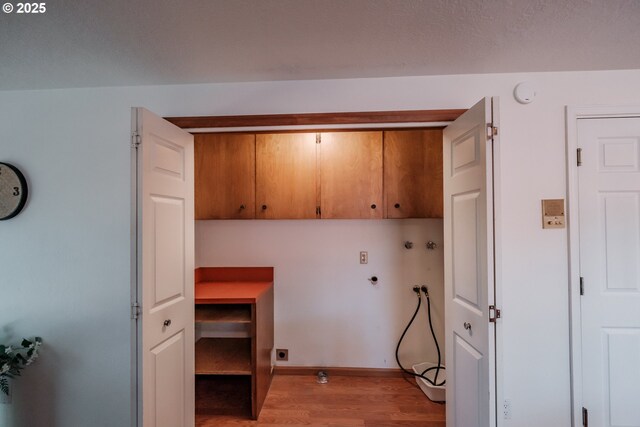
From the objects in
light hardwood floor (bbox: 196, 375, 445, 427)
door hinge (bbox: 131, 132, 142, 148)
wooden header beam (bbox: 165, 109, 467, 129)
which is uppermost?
wooden header beam (bbox: 165, 109, 467, 129)

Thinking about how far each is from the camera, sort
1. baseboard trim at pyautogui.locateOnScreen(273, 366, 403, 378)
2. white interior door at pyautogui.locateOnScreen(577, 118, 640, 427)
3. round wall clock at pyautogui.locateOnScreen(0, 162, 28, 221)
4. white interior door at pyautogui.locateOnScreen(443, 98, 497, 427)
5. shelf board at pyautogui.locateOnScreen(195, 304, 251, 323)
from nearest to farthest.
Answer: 1. white interior door at pyautogui.locateOnScreen(443, 98, 497, 427)
2. white interior door at pyautogui.locateOnScreen(577, 118, 640, 427)
3. round wall clock at pyautogui.locateOnScreen(0, 162, 28, 221)
4. shelf board at pyautogui.locateOnScreen(195, 304, 251, 323)
5. baseboard trim at pyautogui.locateOnScreen(273, 366, 403, 378)

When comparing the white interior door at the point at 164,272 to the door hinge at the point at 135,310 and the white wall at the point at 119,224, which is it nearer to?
the door hinge at the point at 135,310

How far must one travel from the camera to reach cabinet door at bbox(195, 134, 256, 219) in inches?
93.5

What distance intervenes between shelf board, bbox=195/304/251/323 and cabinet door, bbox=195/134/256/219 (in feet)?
2.58

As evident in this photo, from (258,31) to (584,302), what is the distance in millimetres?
2176

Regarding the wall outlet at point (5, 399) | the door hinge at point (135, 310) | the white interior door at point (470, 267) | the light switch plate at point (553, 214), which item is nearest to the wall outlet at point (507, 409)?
the white interior door at point (470, 267)

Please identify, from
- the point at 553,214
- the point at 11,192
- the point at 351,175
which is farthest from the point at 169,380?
the point at 553,214

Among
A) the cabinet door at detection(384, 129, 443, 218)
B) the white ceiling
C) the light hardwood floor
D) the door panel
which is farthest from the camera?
the cabinet door at detection(384, 129, 443, 218)

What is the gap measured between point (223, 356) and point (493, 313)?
2.04m

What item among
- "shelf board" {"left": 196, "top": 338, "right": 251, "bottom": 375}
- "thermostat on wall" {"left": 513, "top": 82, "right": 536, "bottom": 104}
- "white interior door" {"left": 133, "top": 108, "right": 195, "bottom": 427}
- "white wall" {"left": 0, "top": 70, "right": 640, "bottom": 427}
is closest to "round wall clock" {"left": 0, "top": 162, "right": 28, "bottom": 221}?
"white wall" {"left": 0, "top": 70, "right": 640, "bottom": 427}

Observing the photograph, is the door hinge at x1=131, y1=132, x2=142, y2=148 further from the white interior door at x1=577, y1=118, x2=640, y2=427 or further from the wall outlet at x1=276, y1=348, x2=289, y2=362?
the white interior door at x1=577, y1=118, x2=640, y2=427

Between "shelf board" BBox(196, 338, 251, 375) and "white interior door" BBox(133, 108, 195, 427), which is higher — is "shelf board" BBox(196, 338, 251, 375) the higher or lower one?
the lower one

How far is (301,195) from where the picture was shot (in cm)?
236

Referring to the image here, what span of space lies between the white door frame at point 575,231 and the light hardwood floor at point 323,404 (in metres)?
0.91
